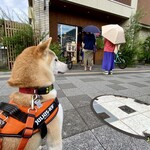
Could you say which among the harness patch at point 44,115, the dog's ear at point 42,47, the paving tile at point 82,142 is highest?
the dog's ear at point 42,47

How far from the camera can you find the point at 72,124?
82.0 inches

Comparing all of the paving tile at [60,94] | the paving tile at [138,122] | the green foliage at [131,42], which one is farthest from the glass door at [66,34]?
the paving tile at [138,122]

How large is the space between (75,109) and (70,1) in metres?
6.41

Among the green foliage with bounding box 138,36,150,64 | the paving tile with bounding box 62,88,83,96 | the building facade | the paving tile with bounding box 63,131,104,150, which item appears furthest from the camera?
the green foliage with bounding box 138,36,150,64

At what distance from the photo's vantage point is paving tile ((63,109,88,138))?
74.7 inches

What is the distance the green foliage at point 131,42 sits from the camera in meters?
9.45

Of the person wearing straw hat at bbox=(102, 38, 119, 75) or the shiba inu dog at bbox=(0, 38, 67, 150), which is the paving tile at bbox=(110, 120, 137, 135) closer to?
the shiba inu dog at bbox=(0, 38, 67, 150)

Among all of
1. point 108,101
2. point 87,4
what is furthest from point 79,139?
point 87,4

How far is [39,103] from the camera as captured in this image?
113cm

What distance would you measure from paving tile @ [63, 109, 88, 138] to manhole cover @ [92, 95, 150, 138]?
15.0 inches

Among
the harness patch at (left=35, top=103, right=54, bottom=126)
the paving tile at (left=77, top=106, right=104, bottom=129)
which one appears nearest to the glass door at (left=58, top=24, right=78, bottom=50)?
the paving tile at (left=77, top=106, right=104, bottom=129)

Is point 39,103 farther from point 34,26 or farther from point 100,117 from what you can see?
point 34,26

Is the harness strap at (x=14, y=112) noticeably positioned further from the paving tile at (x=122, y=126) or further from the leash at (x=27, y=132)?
the paving tile at (x=122, y=126)

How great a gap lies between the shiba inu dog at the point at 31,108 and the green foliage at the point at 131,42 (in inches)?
353
